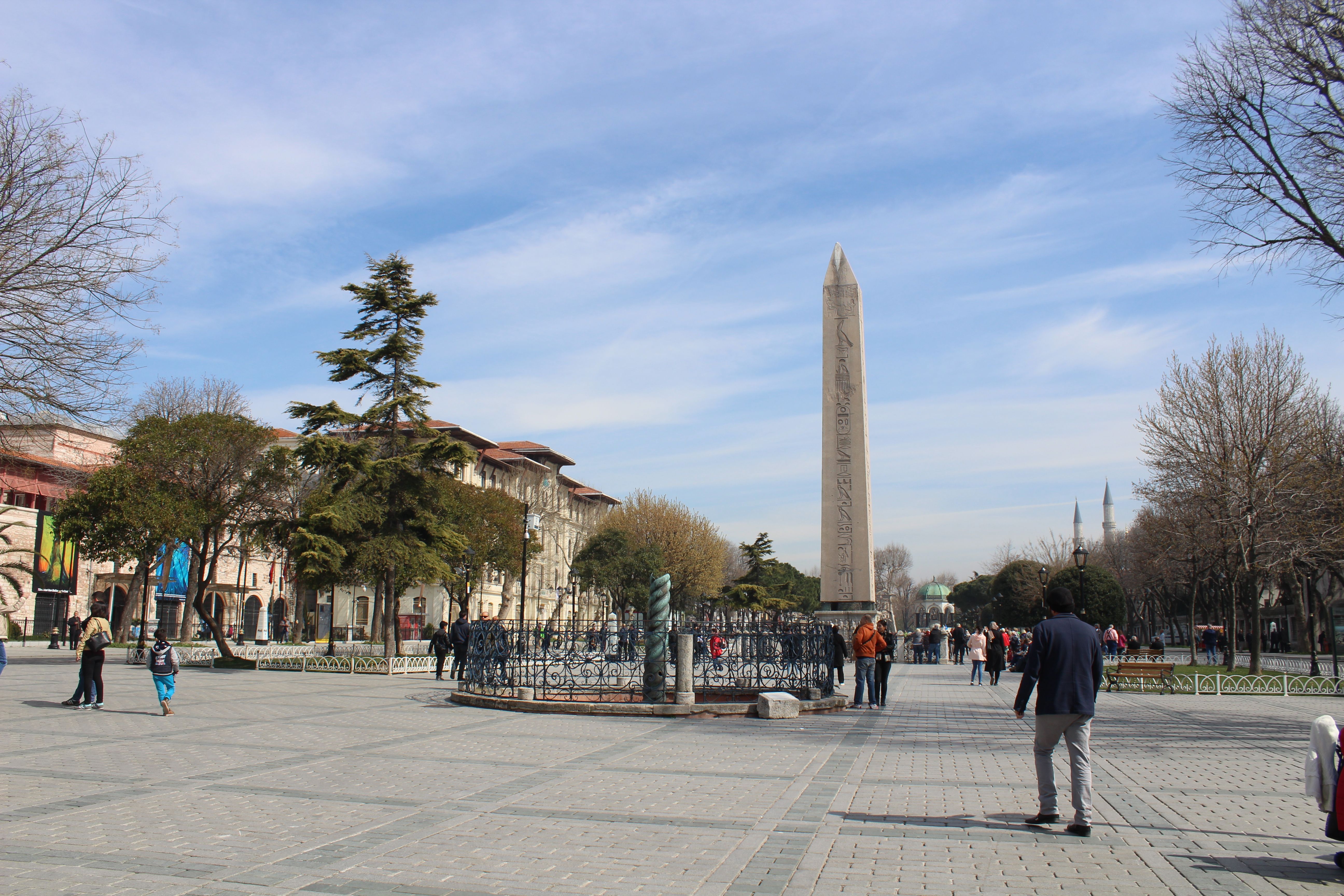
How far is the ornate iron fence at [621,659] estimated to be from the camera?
16.4 m

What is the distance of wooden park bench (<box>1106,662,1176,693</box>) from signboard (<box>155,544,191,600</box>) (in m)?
42.3

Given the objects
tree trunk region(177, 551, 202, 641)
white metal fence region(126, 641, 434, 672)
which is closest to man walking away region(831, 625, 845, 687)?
white metal fence region(126, 641, 434, 672)

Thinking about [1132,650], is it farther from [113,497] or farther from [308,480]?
[308,480]

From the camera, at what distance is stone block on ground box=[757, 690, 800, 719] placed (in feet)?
47.5

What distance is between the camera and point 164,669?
13320 mm

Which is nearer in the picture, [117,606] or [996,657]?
[996,657]

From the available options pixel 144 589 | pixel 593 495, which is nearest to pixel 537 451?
pixel 593 495

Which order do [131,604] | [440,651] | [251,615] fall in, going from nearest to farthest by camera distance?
[440,651], [131,604], [251,615]

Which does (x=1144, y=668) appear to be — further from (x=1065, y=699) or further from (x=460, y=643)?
(x=1065, y=699)

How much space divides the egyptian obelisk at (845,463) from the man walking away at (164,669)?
16.0m

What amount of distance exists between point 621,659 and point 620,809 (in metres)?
9.44

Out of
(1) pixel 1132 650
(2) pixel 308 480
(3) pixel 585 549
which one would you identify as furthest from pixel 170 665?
(3) pixel 585 549

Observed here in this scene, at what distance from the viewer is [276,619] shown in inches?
2470

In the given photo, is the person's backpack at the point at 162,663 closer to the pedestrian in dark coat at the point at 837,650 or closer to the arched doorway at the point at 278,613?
the pedestrian in dark coat at the point at 837,650
